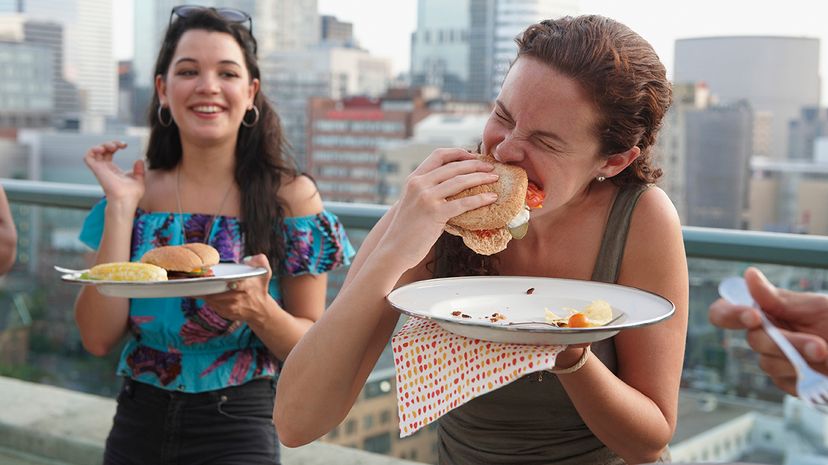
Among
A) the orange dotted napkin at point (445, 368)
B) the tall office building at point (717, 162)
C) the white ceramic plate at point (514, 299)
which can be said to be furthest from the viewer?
the tall office building at point (717, 162)

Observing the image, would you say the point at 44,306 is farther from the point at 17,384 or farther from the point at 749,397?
the point at 749,397

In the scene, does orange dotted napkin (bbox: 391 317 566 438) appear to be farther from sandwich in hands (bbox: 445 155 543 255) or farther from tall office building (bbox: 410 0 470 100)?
tall office building (bbox: 410 0 470 100)

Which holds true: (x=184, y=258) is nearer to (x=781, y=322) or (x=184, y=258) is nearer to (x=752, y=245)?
(x=781, y=322)

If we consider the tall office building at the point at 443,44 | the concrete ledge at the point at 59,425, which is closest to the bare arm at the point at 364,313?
the concrete ledge at the point at 59,425

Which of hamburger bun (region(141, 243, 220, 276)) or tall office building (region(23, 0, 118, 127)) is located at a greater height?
tall office building (region(23, 0, 118, 127))

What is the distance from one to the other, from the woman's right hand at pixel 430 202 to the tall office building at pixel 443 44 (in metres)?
14.1

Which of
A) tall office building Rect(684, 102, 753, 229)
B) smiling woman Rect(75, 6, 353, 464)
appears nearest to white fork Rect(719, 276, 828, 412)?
smiling woman Rect(75, 6, 353, 464)

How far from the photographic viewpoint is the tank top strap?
1979 mm

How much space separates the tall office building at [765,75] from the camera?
367 inches

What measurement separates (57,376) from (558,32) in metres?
3.24

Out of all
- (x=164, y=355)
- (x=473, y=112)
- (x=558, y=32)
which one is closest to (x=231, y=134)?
(x=164, y=355)

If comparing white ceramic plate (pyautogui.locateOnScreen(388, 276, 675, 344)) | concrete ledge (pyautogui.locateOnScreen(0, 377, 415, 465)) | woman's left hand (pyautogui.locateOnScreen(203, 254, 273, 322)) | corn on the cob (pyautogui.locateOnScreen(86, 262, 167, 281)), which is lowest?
concrete ledge (pyautogui.locateOnScreen(0, 377, 415, 465))

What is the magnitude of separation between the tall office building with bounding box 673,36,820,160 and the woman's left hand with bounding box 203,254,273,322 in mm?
5363

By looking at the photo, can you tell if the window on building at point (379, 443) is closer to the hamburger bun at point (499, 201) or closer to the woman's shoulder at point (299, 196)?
the woman's shoulder at point (299, 196)
